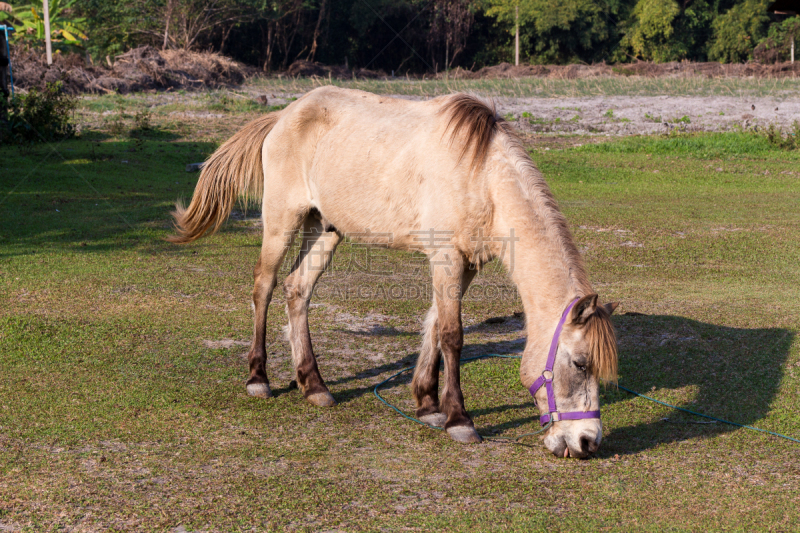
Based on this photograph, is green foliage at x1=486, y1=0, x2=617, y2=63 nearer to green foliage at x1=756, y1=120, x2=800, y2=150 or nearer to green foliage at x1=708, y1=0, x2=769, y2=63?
green foliage at x1=708, y1=0, x2=769, y2=63

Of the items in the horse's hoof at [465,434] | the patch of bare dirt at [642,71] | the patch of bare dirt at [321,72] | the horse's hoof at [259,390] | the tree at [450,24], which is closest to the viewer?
the horse's hoof at [465,434]

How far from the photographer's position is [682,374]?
537cm

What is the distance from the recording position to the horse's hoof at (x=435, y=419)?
175 inches

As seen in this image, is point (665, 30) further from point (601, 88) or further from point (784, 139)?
point (784, 139)

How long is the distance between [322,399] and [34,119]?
14.1 meters

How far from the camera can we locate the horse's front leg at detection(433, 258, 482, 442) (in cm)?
428

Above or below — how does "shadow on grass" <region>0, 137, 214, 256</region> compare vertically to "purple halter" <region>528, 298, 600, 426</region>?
above

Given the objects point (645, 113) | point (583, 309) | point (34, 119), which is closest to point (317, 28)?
point (645, 113)

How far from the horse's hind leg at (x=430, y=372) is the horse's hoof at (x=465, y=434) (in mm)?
299

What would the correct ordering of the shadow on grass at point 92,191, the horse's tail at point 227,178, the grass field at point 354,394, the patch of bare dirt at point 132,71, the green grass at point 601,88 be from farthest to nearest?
1. the green grass at point 601,88
2. the patch of bare dirt at point 132,71
3. the shadow on grass at point 92,191
4. the horse's tail at point 227,178
5. the grass field at point 354,394

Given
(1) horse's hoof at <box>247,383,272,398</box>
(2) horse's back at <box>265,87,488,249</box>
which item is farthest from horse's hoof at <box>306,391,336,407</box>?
(2) horse's back at <box>265,87,488,249</box>

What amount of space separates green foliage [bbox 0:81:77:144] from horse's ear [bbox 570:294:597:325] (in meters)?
15.0

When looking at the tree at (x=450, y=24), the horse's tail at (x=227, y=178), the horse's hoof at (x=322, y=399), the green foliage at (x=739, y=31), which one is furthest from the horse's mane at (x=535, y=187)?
the green foliage at (x=739, y=31)

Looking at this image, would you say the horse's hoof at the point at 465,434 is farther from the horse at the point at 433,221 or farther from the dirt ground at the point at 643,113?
the dirt ground at the point at 643,113
